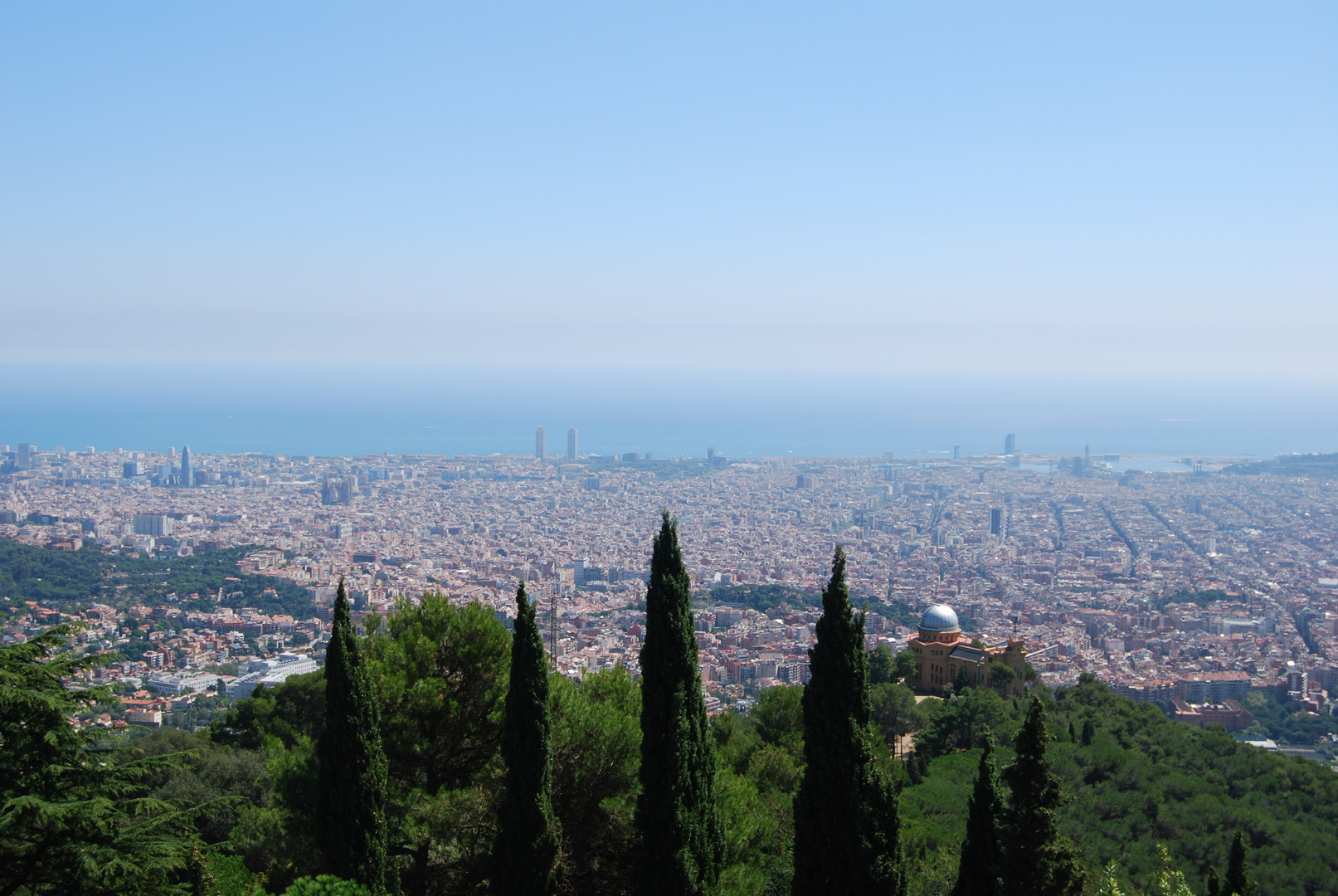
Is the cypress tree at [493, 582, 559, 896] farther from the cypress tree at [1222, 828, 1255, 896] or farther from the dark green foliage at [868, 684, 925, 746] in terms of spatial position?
the dark green foliage at [868, 684, 925, 746]

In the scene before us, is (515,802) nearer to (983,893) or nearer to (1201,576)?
(983,893)

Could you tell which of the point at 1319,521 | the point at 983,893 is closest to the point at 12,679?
the point at 983,893

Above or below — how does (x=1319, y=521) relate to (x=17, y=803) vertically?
below

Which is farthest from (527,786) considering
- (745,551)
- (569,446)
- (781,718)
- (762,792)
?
(569,446)

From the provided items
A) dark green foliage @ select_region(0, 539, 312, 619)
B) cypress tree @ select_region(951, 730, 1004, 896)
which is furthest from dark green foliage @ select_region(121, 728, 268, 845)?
dark green foliage @ select_region(0, 539, 312, 619)

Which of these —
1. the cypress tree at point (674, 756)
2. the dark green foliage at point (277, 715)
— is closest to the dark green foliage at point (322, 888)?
the cypress tree at point (674, 756)

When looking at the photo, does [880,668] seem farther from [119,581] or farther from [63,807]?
[119,581]

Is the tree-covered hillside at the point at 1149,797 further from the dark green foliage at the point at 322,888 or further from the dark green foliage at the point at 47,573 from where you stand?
the dark green foliage at the point at 47,573
